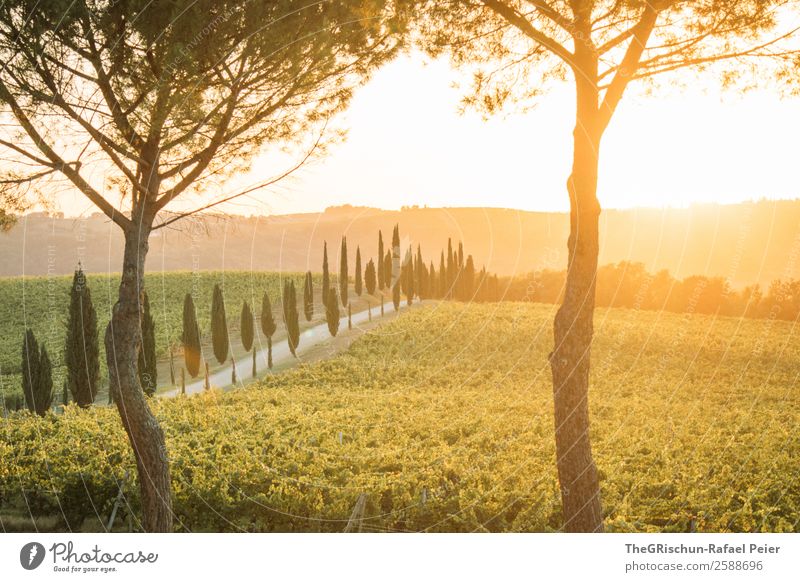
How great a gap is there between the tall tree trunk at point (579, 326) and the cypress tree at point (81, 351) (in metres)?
17.5

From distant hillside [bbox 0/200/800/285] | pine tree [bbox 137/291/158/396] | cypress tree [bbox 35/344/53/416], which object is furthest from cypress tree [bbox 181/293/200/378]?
distant hillside [bbox 0/200/800/285]

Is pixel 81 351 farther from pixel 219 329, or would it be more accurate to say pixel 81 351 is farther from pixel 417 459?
pixel 417 459

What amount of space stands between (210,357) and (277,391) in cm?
1712

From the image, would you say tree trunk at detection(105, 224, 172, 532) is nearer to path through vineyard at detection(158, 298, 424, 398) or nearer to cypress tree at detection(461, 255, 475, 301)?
path through vineyard at detection(158, 298, 424, 398)

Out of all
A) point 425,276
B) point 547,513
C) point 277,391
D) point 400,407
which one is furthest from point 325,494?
point 425,276

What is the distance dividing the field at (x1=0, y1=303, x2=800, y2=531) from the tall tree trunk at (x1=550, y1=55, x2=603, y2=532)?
28.4 inches

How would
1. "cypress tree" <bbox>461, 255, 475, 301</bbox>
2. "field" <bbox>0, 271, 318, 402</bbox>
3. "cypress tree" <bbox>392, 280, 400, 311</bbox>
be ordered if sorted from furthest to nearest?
"cypress tree" <bbox>461, 255, 475, 301</bbox> < "cypress tree" <bbox>392, 280, 400, 311</bbox> < "field" <bbox>0, 271, 318, 402</bbox>

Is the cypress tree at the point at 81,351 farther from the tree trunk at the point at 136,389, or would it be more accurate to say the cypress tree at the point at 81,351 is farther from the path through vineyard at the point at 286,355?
the tree trunk at the point at 136,389

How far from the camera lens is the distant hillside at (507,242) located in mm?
65062

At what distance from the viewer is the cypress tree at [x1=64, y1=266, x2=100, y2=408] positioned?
2030 cm

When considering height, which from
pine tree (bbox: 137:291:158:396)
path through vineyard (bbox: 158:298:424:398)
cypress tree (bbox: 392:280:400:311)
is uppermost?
cypress tree (bbox: 392:280:400:311)

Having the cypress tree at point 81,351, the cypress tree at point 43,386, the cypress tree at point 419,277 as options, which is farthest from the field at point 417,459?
the cypress tree at point 419,277

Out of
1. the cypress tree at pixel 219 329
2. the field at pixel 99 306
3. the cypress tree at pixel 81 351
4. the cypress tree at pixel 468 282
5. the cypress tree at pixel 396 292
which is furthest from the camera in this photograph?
the cypress tree at pixel 468 282
